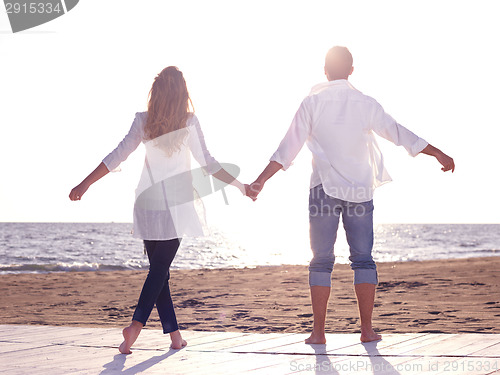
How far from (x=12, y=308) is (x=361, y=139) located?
27.2 feet

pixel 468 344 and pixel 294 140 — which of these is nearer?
pixel 468 344

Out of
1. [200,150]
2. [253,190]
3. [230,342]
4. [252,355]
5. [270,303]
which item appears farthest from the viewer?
[270,303]

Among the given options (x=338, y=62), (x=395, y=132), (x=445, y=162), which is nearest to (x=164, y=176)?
(x=338, y=62)

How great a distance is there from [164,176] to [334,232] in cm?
114

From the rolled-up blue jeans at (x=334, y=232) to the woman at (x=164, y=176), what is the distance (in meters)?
0.68

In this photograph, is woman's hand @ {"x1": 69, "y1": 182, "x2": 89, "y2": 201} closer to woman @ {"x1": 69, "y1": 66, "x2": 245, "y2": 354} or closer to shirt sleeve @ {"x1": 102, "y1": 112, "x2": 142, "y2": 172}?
woman @ {"x1": 69, "y1": 66, "x2": 245, "y2": 354}

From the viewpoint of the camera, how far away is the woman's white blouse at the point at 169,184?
3.68 meters

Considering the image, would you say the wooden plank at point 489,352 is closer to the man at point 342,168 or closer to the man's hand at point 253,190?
the man at point 342,168

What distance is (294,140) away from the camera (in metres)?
3.84

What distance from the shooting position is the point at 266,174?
3.90m

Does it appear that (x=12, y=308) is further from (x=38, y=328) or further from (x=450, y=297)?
(x=450, y=297)

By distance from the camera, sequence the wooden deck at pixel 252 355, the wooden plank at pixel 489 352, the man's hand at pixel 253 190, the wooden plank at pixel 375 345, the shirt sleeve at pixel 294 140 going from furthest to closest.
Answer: the man's hand at pixel 253 190, the shirt sleeve at pixel 294 140, the wooden plank at pixel 375 345, the wooden plank at pixel 489 352, the wooden deck at pixel 252 355

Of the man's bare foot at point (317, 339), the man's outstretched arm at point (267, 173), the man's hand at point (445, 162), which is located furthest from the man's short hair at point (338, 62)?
the man's bare foot at point (317, 339)

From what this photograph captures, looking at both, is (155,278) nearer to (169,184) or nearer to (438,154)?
(169,184)
